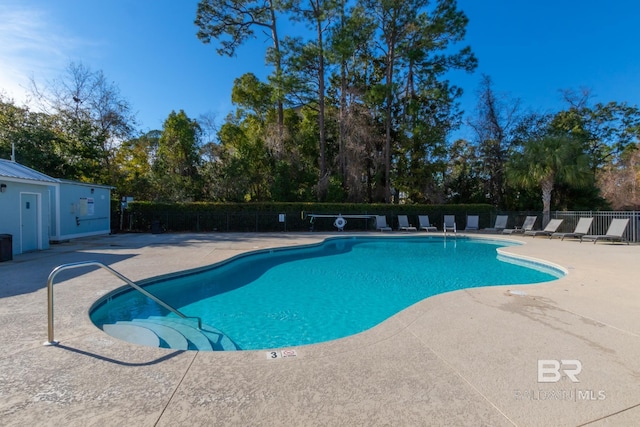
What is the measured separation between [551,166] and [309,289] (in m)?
16.0

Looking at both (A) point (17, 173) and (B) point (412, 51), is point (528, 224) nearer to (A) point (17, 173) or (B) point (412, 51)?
(B) point (412, 51)

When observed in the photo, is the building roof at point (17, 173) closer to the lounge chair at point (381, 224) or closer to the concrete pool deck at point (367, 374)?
the concrete pool deck at point (367, 374)

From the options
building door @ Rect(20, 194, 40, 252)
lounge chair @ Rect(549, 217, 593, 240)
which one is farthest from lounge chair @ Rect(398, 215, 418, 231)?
building door @ Rect(20, 194, 40, 252)

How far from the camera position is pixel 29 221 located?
31.7ft

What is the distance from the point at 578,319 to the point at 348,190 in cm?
1640

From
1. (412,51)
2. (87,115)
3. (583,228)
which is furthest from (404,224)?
(87,115)

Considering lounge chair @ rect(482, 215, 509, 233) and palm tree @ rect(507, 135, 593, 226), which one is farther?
lounge chair @ rect(482, 215, 509, 233)

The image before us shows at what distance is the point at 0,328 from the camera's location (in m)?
3.49

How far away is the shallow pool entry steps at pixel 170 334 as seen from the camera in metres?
3.76

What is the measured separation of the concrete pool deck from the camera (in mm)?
2004

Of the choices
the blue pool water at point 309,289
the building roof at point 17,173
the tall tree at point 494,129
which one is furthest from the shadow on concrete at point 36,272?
the tall tree at point 494,129

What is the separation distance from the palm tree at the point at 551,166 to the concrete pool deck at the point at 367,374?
14.5 m

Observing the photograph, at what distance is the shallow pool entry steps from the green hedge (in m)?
12.6

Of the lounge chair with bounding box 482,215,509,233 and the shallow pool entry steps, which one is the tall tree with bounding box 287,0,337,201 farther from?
the shallow pool entry steps
